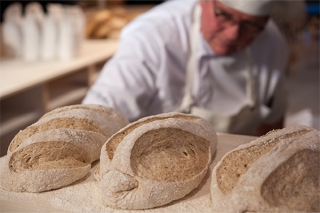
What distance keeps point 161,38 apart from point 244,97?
1.73 feet

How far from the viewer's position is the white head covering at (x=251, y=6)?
4.75 ft

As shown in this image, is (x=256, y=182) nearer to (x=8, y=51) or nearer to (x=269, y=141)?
(x=269, y=141)

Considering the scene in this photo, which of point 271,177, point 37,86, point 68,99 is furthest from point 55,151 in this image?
point 68,99

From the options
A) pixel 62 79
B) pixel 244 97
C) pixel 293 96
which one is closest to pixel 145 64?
pixel 244 97

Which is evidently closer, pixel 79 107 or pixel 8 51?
pixel 79 107

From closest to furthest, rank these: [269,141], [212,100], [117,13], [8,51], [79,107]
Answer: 1. [269,141]
2. [79,107]
3. [212,100]
4. [8,51]
5. [117,13]

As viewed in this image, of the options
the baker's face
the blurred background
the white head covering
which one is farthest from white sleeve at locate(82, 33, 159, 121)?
the blurred background

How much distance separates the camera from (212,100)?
1.92m

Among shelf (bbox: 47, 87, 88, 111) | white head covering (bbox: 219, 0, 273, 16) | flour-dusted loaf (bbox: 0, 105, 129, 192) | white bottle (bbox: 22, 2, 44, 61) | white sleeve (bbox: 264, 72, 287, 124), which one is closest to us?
flour-dusted loaf (bbox: 0, 105, 129, 192)

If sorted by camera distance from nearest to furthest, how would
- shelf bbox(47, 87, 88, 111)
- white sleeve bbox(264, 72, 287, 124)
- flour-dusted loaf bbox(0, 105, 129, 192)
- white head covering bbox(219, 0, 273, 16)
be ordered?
flour-dusted loaf bbox(0, 105, 129, 192), white head covering bbox(219, 0, 273, 16), white sleeve bbox(264, 72, 287, 124), shelf bbox(47, 87, 88, 111)

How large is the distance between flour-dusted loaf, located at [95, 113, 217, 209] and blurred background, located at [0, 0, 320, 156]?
1.00 metres

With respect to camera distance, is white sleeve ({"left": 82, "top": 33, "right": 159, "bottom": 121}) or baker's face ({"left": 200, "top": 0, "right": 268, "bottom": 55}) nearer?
baker's face ({"left": 200, "top": 0, "right": 268, "bottom": 55})

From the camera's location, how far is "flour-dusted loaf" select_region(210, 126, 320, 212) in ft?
2.11

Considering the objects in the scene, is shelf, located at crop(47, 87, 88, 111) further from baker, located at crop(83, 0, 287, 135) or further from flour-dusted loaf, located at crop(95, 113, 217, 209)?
flour-dusted loaf, located at crop(95, 113, 217, 209)
